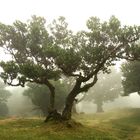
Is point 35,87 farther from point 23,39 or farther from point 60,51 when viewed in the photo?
point 60,51

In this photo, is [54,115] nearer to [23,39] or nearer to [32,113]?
[23,39]

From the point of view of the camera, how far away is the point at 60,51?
1523 inches

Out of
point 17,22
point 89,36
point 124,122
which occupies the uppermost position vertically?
point 17,22

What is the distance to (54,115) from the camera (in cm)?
4231

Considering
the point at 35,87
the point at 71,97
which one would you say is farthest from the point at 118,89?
the point at 71,97

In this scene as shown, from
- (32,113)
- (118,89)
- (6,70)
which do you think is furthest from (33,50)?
(118,89)

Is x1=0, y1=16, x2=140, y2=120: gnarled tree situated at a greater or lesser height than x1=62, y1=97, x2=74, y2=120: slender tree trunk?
greater

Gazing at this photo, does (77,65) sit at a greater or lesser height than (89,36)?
lesser

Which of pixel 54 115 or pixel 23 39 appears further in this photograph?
pixel 23 39

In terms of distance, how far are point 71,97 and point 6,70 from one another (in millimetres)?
11023

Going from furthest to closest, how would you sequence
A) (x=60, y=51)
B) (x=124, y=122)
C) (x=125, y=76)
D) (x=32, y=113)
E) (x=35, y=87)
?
(x=32, y=113), (x=35, y=87), (x=125, y=76), (x=124, y=122), (x=60, y=51)

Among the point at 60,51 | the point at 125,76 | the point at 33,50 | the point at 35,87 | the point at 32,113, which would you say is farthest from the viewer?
the point at 32,113

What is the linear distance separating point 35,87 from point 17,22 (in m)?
32.6

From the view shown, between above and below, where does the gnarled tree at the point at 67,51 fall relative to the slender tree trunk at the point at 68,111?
above
